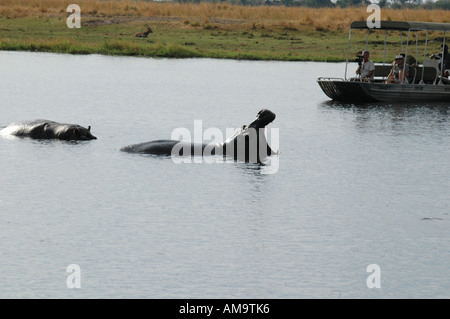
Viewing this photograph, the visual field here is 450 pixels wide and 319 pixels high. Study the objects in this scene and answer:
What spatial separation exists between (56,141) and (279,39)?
29399mm

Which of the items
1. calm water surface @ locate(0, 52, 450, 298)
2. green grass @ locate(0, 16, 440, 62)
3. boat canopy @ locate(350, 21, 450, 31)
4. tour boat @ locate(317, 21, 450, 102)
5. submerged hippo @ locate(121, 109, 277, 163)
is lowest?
calm water surface @ locate(0, 52, 450, 298)

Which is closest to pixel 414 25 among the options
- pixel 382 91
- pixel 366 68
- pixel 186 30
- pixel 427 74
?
pixel 427 74

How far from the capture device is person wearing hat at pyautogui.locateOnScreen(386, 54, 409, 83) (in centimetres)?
2484

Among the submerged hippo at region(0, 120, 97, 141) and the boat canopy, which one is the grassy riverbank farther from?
the submerged hippo at region(0, 120, 97, 141)

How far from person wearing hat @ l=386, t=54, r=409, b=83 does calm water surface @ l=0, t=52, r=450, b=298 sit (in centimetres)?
273

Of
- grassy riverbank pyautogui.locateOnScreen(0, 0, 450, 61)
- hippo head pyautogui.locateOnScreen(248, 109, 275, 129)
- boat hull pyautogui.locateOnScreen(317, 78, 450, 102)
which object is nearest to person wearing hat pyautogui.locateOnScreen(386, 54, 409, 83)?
boat hull pyautogui.locateOnScreen(317, 78, 450, 102)

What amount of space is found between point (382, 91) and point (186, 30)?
21674 mm

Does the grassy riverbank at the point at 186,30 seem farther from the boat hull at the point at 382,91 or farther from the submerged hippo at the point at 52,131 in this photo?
the submerged hippo at the point at 52,131

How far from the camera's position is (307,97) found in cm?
2736

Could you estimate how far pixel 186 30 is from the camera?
150ft

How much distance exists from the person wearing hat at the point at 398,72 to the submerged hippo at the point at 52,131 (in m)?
10.5

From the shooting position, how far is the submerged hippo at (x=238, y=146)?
15.0 m
